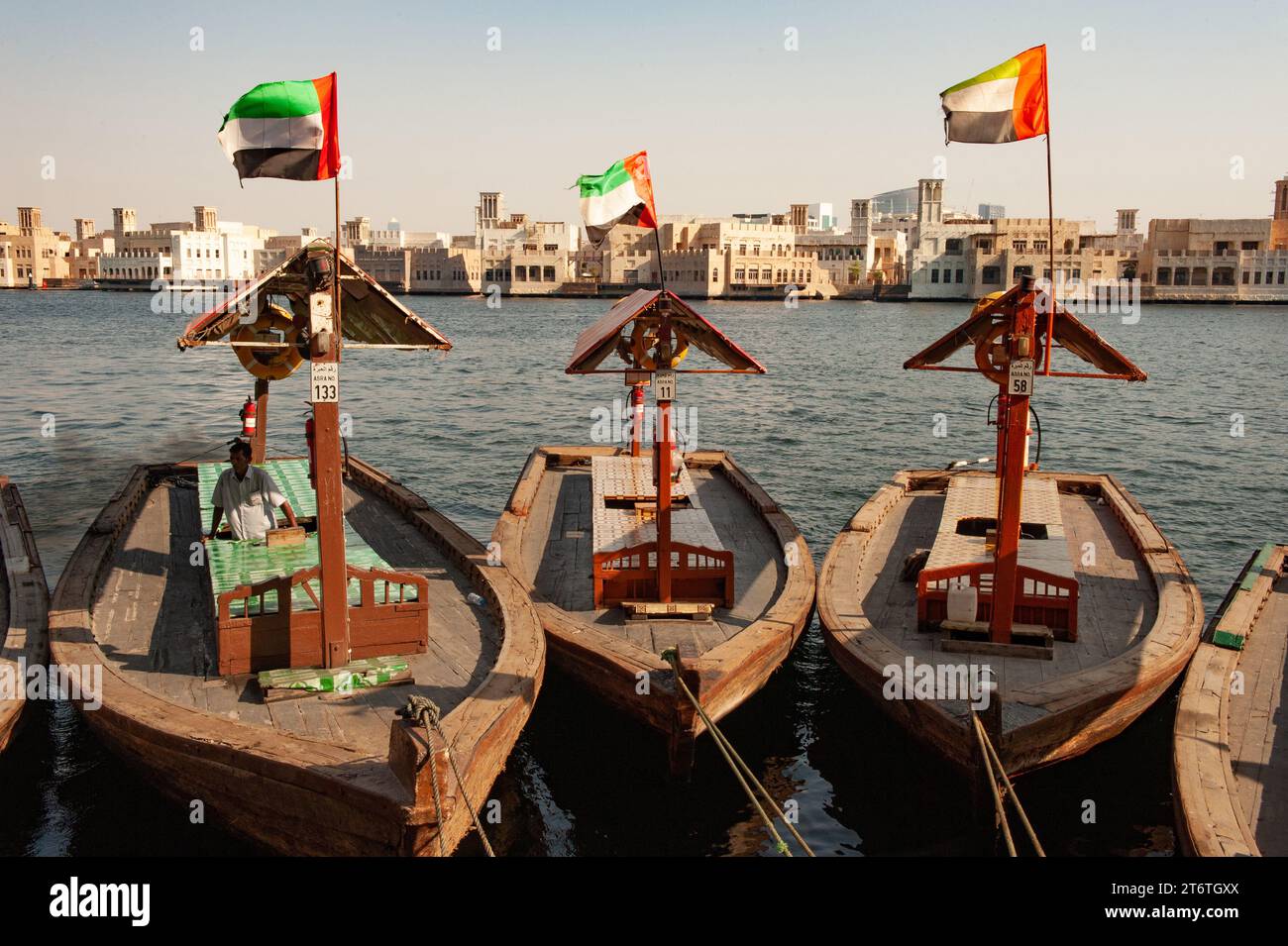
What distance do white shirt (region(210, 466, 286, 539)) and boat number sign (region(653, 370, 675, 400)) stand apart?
4649 mm

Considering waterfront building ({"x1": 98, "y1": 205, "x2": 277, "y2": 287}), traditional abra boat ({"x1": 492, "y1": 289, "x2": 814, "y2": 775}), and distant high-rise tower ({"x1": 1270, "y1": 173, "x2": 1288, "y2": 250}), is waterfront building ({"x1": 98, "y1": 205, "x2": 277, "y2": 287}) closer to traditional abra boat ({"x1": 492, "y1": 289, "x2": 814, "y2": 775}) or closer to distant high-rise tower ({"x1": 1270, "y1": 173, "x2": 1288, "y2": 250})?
distant high-rise tower ({"x1": 1270, "y1": 173, "x2": 1288, "y2": 250})

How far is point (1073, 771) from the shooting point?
1288 centimetres

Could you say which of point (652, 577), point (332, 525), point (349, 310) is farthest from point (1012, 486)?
point (349, 310)

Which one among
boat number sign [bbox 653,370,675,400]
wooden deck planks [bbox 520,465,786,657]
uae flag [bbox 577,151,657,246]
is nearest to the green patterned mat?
wooden deck planks [bbox 520,465,786,657]

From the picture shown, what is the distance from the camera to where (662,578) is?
542 inches

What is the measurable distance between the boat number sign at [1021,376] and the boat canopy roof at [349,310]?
233 inches

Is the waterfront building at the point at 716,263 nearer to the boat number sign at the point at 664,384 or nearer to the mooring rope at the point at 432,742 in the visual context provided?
the boat number sign at the point at 664,384

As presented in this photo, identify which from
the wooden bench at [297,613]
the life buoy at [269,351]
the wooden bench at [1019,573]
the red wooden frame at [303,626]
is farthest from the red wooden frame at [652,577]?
the life buoy at [269,351]

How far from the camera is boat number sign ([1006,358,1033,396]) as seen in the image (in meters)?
12.2

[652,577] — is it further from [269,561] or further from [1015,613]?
[269,561]

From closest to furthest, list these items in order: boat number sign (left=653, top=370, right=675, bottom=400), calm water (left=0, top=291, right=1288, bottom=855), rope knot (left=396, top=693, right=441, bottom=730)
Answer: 1. rope knot (left=396, top=693, right=441, bottom=730)
2. calm water (left=0, top=291, right=1288, bottom=855)
3. boat number sign (left=653, top=370, right=675, bottom=400)

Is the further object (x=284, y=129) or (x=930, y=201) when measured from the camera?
(x=930, y=201)

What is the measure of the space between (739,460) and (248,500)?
85.1 ft
